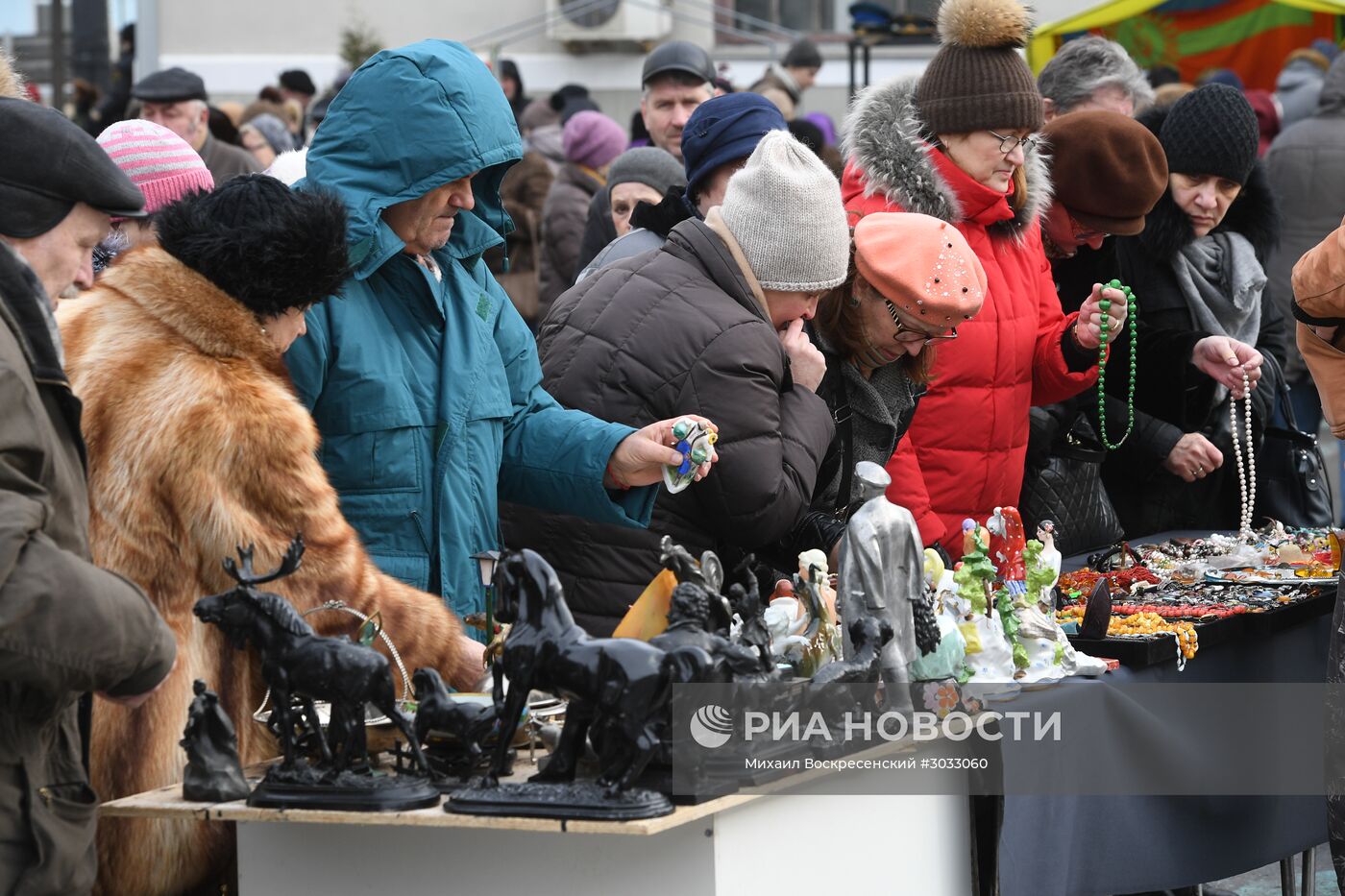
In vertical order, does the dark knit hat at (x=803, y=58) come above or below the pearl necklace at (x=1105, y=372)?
below

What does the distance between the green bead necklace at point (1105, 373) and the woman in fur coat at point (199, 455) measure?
2.15 m

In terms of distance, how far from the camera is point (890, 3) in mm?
18031

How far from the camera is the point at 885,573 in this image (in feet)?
8.52

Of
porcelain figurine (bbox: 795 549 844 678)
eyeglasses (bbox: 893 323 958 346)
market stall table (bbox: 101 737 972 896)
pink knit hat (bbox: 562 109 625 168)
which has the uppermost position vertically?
eyeglasses (bbox: 893 323 958 346)

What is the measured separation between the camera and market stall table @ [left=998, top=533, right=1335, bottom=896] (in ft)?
9.38

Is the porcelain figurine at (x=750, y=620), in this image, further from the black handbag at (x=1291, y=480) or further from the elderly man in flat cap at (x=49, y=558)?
the black handbag at (x=1291, y=480)

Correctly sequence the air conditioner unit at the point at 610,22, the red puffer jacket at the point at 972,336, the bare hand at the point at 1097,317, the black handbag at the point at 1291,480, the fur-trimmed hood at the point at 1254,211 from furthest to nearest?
the air conditioner unit at the point at 610,22 < the fur-trimmed hood at the point at 1254,211 < the black handbag at the point at 1291,480 < the bare hand at the point at 1097,317 < the red puffer jacket at the point at 972,336

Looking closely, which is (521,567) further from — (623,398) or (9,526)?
(623,398)

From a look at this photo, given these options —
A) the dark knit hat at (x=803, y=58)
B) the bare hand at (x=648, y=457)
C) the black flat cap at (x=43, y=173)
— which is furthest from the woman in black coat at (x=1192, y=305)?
the dark knit hat at (x=803, y=58)

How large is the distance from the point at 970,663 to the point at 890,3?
52.7ft

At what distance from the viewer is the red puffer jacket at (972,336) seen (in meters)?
3.95

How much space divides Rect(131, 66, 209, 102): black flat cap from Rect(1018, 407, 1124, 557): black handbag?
3.33 m

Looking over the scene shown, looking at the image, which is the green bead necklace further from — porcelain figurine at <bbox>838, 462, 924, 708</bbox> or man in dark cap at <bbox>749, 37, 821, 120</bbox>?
man in dark cap at <bbox>749, 37, 821, 120</bbox>

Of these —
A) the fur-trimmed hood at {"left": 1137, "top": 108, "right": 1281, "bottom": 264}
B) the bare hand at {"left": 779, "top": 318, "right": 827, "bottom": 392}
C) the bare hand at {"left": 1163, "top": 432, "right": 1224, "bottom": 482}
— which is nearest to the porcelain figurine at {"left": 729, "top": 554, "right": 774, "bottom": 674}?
the bare hand at {"left": 779, "top": 318, "right": 827, "bottom": 392}
